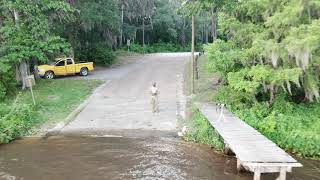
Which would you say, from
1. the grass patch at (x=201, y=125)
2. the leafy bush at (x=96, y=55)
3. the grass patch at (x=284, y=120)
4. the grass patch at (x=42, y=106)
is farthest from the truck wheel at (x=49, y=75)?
the grass patch at (x=284, y=120)

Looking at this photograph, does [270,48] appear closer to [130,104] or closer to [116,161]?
[116,161]

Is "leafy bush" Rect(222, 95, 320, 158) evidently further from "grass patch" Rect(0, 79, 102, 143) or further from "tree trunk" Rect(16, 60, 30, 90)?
"tree trunk" Rect(16, 60, 30, 90)

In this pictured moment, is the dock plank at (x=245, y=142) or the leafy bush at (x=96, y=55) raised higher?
the leafy bush at (x=96, y=55)

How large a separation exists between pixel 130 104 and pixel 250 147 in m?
11.1

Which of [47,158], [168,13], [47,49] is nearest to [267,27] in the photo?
[47,158]

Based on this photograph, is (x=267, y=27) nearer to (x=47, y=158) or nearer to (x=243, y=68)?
(x=243, y=68)

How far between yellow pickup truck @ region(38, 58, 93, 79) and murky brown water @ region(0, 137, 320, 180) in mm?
15451

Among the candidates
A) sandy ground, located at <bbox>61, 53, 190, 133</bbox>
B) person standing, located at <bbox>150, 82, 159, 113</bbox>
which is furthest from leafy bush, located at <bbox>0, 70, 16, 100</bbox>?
person standing, located at <bbox>150, 82, 159, 113</bbox>

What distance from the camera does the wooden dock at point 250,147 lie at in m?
12.8

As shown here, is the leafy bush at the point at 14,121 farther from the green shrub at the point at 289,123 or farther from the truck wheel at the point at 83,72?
the truck wheel at the point at 83,72

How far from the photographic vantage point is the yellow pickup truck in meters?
33.9

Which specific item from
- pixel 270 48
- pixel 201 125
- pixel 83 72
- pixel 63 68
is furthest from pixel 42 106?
pixel 83 72

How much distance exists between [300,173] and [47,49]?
17.0m

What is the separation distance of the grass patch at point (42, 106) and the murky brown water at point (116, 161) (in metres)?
1.03
